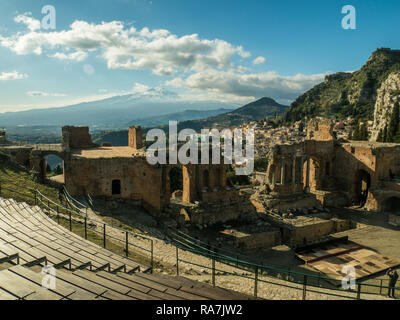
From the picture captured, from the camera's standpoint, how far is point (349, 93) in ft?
424

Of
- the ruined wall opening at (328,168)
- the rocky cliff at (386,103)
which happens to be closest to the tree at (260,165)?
the rocky cliff at (386,103)

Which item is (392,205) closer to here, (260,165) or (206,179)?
(206,179)

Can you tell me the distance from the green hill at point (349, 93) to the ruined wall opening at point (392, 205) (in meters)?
78.0

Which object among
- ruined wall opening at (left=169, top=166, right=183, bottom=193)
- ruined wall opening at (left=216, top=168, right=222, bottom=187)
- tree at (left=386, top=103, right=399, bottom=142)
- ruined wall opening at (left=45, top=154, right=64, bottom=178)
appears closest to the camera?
ruined wall opening at (left=216, top=168, right=222, bottom=187)

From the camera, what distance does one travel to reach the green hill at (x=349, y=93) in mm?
114938

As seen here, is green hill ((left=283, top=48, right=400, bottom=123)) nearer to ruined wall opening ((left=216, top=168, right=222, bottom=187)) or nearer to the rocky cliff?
the rocky cliff

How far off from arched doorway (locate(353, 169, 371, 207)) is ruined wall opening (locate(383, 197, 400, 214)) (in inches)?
102

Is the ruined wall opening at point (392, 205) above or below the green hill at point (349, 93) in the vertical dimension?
below

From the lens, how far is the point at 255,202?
30000 mm

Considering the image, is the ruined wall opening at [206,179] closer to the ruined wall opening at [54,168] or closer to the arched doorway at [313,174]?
the arched doorway at [313,174]

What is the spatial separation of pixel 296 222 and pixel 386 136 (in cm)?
4212

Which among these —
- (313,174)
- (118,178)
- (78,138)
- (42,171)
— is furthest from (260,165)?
(42,171)

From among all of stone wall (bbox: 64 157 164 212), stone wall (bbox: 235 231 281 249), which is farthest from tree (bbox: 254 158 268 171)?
stone wall (bbox: 64 157 164 212)

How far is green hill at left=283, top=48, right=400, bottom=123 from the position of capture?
114938 millimetres
